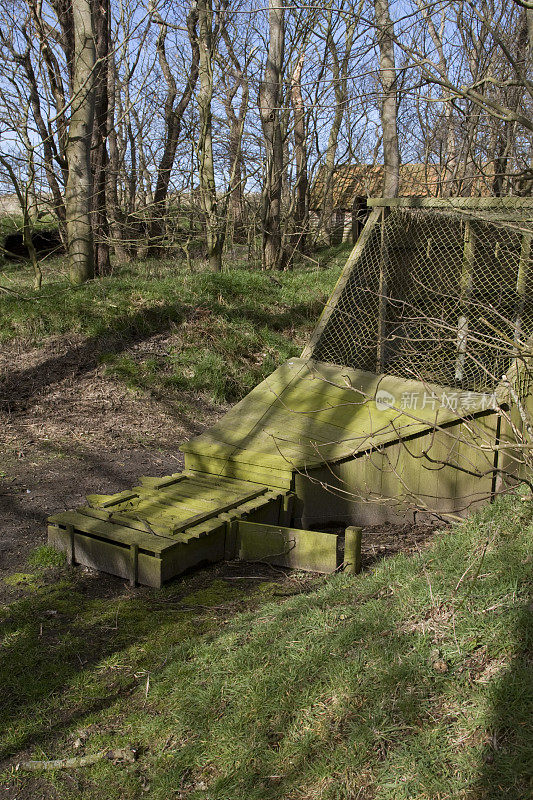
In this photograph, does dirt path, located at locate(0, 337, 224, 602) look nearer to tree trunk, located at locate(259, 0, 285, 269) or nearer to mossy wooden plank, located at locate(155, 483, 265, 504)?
mossy wooden plank, located at locate(155, 483, 265, 504)

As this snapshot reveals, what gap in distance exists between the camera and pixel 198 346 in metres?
10.8

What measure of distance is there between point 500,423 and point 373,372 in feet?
5.13

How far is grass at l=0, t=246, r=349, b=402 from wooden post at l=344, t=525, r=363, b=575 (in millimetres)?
5617

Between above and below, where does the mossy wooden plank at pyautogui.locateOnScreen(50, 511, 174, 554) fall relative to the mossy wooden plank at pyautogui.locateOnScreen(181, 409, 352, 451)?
below

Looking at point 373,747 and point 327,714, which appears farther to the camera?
point 327,714

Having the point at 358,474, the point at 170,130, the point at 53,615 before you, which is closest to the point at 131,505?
the point at 53,615

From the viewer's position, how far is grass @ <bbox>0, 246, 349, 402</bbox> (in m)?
10.2

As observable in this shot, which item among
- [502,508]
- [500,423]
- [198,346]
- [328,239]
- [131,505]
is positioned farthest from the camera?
[328,239]

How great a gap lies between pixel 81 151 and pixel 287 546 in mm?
8626

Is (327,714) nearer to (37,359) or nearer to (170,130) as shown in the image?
(37,359)

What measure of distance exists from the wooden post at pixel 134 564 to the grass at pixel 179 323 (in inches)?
193

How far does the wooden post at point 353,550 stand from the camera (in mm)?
4695

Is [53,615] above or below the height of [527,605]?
below

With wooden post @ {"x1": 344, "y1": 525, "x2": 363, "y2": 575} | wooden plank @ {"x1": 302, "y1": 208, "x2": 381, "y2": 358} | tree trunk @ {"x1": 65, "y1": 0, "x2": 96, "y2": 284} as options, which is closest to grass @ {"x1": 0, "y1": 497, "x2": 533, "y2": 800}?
wooden post @ {"x1": 344, "y1": 525, "x2": 363, "y2": 575}
